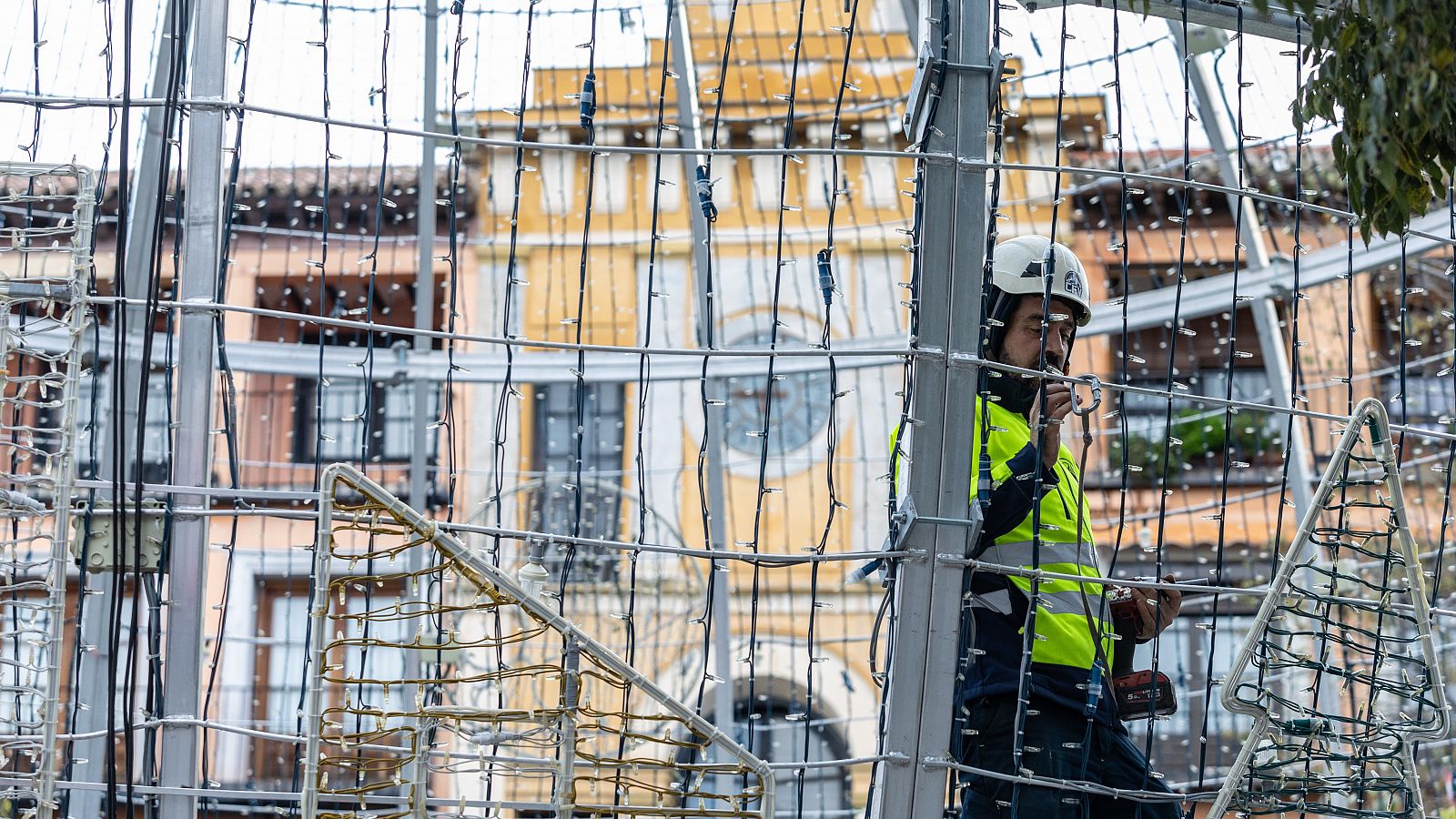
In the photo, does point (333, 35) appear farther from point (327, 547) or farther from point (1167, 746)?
point (1167, 746)

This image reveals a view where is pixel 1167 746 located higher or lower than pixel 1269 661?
lower

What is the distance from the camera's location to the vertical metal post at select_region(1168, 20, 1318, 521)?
5547 mm

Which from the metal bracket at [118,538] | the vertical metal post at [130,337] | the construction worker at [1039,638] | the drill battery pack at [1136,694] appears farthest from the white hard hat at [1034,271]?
the vertical metal post at [130,337]

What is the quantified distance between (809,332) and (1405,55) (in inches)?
357

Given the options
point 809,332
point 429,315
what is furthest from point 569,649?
point 809,332

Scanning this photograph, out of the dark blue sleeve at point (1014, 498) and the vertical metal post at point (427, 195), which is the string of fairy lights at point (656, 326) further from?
the dark blue sleeve at point (1014, 498)

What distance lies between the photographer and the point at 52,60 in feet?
17.7

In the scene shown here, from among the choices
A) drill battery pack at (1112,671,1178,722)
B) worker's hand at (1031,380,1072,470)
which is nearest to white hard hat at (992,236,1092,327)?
worker's hand at (1031,380,1072,470)

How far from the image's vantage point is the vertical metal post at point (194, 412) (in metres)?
2.54

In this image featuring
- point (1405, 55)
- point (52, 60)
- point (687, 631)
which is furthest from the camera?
point (687, 631)

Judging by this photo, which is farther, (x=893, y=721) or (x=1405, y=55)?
(x=893, y=721)

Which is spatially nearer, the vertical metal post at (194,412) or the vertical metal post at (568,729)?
A: the vertical metal post at (568,729)

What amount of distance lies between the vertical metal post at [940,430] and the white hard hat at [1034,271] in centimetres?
48

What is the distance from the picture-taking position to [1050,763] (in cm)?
262
